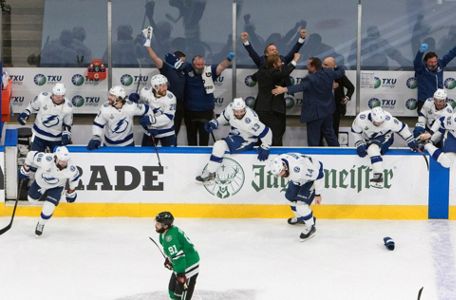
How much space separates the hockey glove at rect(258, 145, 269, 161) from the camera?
35.7 feet

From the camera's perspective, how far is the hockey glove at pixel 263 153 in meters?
10.9

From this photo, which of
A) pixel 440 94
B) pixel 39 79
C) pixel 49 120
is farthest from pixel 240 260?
pixel 39 79

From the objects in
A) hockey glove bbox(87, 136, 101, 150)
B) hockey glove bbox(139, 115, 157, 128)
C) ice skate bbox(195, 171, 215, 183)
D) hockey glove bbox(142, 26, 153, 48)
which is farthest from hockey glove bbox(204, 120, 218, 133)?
hockey glove bbox(142, 26, 153, 48)

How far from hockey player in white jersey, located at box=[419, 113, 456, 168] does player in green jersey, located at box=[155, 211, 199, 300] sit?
13.8 feet

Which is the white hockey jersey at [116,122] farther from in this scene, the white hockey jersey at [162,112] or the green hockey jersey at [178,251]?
the green hockey jersey at [178,251]

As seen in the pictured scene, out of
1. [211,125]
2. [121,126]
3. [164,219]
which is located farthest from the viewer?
[121,126]

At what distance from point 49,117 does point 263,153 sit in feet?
8.27

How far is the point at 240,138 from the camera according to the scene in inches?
432

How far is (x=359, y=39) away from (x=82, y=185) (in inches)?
155

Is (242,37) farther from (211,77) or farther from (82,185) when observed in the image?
(82,185)

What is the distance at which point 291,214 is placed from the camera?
11.0 m

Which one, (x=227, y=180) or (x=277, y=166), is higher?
(x=277, y=166)

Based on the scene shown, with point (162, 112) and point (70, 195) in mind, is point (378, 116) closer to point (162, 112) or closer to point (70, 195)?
point (162, 112)

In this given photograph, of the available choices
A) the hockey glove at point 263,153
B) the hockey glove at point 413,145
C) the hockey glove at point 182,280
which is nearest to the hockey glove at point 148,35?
the hockey glove at point 263,153
